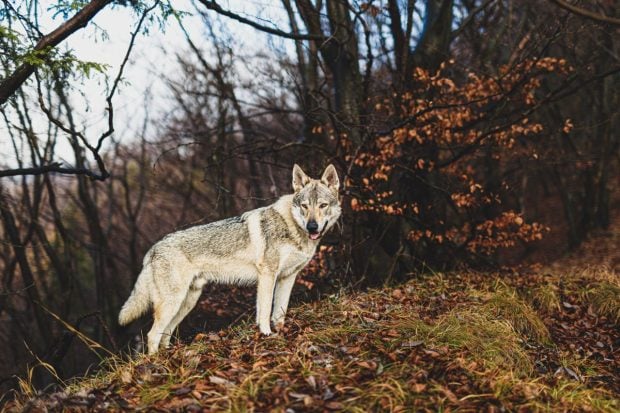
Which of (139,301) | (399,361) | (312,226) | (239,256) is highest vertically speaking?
(312,226)

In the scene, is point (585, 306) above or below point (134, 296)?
below

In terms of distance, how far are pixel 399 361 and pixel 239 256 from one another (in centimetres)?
272

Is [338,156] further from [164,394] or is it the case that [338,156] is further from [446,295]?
[164,394]

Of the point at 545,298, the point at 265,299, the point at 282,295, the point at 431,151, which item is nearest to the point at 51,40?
the point at 265,299

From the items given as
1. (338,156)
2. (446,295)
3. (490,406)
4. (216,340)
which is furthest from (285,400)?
(338,156)

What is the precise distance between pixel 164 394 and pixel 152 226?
19018mm

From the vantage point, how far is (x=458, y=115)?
30.7 feet

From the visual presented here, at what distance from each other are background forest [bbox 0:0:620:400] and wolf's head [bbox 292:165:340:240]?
1.20 m

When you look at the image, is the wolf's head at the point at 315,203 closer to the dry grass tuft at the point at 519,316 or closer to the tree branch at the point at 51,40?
the dry grass tuft at the point at 519,316

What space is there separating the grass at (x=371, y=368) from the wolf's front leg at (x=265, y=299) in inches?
10.0

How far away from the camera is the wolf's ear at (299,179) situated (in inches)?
268

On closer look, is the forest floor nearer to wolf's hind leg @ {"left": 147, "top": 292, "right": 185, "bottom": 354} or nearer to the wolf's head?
wolf's hind leg @ {"left": 147, "top": 292, "right": 185, "bottom": 354}

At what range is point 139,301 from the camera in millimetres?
6648

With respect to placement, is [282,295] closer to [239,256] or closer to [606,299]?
[239,256]
